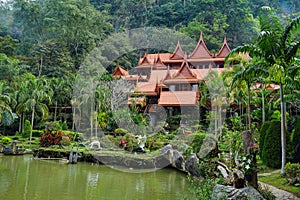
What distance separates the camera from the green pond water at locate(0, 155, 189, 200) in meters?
9.11

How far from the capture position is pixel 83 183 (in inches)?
434

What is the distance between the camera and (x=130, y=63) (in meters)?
37.6

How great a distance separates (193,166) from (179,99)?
41.2 ft

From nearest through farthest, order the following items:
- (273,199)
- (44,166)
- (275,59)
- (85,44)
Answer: (273,199), (275,59), (44,166), (85,44)

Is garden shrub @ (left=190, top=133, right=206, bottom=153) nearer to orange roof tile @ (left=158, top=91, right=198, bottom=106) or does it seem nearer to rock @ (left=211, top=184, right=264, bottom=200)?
rock @ (left=211, top=184, right=264, bottom=200)

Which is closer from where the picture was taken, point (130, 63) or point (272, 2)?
point (130, 63)

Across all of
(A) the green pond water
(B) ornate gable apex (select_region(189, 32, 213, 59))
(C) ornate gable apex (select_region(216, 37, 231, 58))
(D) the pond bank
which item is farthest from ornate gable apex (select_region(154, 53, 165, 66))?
(A) the green pond water

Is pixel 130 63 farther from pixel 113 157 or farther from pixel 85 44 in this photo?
pixel 113 157

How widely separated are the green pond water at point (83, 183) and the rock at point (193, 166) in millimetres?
376

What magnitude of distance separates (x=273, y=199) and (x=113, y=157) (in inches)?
387

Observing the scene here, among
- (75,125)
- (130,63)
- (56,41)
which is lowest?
(75,125)

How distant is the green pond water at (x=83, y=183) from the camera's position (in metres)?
9.11

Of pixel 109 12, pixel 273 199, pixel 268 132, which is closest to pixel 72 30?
pixel 109 12

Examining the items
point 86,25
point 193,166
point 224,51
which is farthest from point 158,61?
point 193,166
